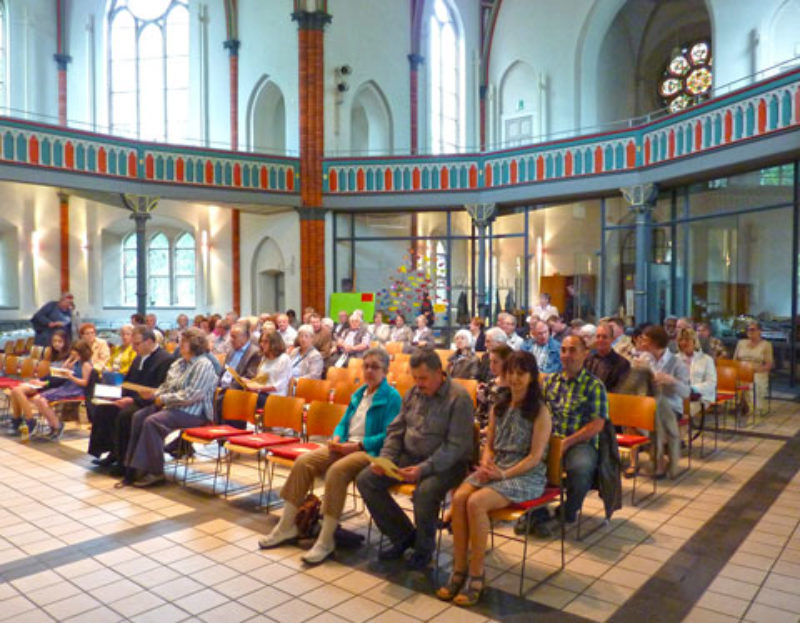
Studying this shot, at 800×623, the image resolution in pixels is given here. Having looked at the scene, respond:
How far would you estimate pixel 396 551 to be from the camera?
423 cm

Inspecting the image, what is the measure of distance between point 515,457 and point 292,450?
1.76m

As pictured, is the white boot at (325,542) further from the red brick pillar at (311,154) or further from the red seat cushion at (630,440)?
the red brick pillar at (311,154)

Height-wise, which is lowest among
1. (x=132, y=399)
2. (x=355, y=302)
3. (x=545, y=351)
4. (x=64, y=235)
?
(x=132, y=399)

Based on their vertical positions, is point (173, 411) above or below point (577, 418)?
below

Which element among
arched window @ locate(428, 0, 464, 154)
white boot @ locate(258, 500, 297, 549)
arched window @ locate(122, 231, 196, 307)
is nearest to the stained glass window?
arched window @ locate(428, 0, 464, 154)

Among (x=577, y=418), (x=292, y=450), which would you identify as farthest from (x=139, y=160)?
(x=577, y=418)

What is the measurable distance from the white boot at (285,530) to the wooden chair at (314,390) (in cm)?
203

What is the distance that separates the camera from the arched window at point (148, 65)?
19.0m

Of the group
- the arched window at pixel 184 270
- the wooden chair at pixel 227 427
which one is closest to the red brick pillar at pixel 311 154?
the arched window at pixel 184 270

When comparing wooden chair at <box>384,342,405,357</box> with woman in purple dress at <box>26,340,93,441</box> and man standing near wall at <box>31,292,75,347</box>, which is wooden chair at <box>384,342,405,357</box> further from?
man standing near wall at <box>31,292,75,347</box>

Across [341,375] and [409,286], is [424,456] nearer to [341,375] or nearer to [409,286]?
[341,375]

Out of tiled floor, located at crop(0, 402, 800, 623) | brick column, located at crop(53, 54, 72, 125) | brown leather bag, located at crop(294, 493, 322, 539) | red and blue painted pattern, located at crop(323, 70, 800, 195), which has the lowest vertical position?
tiled floor, located at crop(0, 402, 800, 623)

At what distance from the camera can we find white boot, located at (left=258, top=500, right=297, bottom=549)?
14.5ft

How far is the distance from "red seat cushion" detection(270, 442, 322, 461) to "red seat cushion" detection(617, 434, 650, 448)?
233 cm
